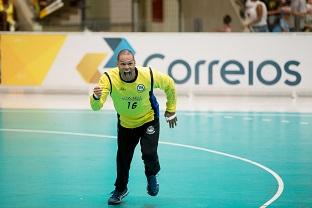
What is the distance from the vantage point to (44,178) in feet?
35.6

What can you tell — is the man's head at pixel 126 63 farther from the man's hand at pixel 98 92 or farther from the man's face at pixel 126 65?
the man's hand at pixel 98 92

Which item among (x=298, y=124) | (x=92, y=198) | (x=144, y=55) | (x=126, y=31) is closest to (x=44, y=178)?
(x=92, y=198)

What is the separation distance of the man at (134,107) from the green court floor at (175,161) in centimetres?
40

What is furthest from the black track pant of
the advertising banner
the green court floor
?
the advertising banner

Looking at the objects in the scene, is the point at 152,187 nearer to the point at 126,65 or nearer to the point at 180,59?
the point at 126,65

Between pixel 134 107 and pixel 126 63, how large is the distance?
60cm

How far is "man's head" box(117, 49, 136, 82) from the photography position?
350 inches

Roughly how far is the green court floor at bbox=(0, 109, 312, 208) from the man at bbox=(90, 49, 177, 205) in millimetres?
397

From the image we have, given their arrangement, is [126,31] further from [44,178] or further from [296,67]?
[44,178]

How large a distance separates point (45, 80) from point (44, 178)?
36.5 feet

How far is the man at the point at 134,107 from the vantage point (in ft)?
29.7

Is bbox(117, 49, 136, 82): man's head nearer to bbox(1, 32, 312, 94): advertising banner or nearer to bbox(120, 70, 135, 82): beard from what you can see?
bbox(120, 70, 135, 82): beard

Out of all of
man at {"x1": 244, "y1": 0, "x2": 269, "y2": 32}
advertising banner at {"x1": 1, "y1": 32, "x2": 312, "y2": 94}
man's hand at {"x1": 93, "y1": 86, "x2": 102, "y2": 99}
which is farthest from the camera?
man at {"x1": 244, "y1": 0, "x2": 269, "y2": 32}

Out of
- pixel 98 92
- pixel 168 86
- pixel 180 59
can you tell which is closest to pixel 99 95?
pixel 98 92
